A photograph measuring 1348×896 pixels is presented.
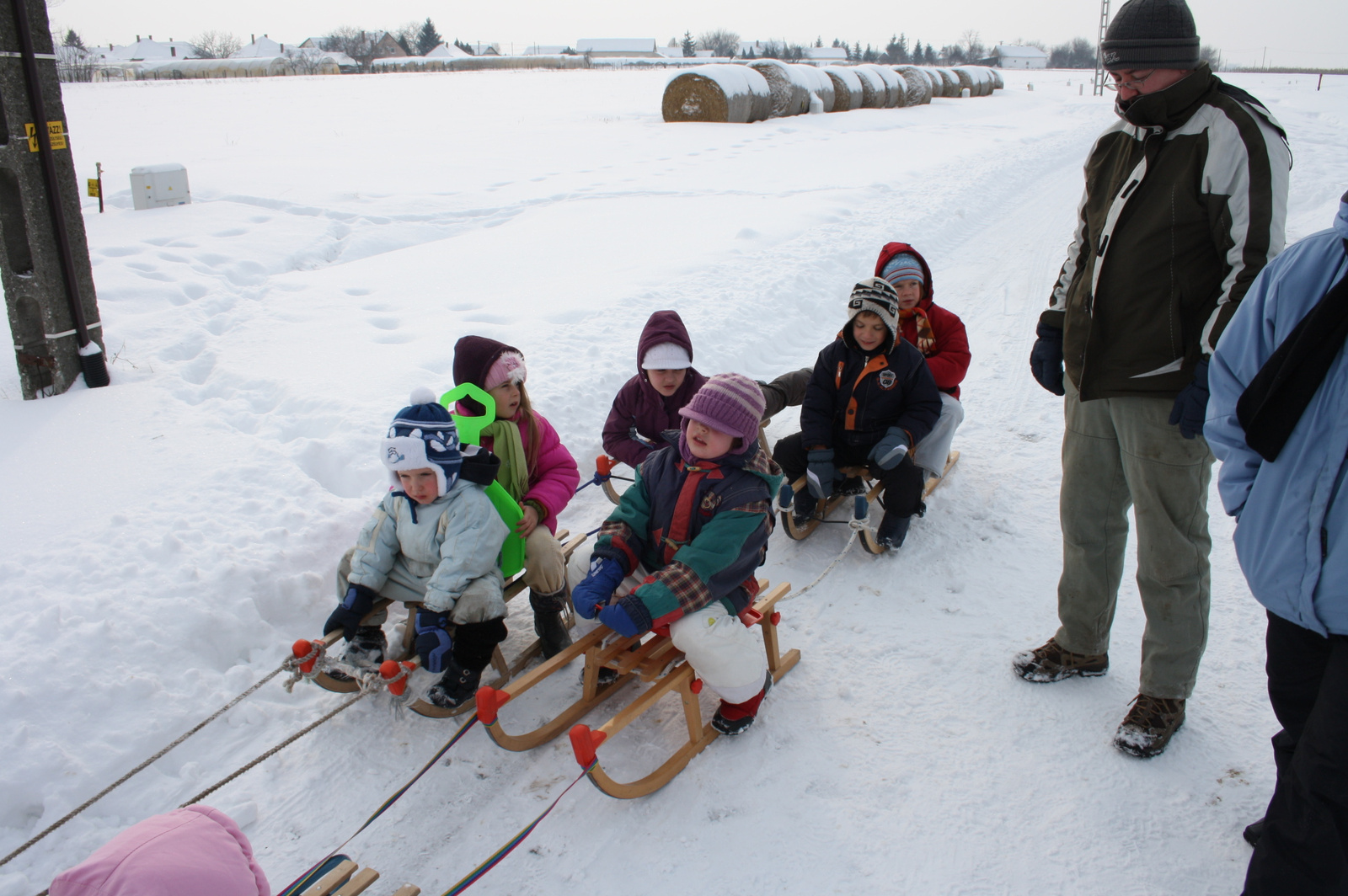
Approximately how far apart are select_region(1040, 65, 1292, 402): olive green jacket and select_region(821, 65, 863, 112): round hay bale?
23517mm

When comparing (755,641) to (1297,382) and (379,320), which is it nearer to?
(1297,382)

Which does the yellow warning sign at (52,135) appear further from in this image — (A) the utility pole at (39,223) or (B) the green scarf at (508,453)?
(B) the green scarf at (508,453)

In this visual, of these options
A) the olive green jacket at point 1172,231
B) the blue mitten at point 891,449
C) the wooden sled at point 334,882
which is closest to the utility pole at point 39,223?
the wooden sled at point 334,882

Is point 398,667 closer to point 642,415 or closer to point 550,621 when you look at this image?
point 550,621

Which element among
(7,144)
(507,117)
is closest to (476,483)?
(7,144)

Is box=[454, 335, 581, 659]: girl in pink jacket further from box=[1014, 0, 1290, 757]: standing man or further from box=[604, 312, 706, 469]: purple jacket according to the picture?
box=[1014, 0, 1290, 757]: standing man

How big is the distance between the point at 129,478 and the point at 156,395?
1.05 m

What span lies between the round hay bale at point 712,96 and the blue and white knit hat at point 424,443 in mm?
18324

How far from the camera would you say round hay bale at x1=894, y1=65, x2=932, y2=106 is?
93.0 feet

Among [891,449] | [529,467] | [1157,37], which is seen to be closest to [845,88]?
[891,449]

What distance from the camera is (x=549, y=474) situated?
136 inches

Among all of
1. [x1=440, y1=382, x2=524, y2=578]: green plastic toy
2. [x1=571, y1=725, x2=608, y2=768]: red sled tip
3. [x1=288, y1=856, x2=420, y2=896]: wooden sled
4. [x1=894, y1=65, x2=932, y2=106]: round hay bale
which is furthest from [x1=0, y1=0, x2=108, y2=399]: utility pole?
[x1=894, y1=65, x2=932, y2=106]: round hay bale

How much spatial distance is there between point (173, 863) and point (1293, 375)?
2.42 metres

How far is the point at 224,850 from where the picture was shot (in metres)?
1.64
